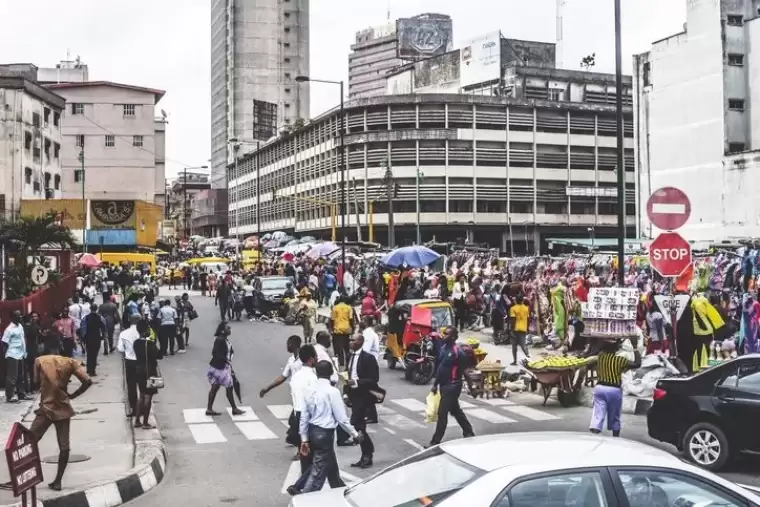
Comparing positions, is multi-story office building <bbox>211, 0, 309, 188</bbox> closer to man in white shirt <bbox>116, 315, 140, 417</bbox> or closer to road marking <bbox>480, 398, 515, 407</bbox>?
road marking <bbox>480, 398, 515, 407</bbox>

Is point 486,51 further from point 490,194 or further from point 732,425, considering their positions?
point 732,425

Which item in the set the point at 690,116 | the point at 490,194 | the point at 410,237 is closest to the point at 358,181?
the point at 410,237

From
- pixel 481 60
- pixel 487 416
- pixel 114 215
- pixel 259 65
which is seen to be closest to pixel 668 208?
pixel 487 416

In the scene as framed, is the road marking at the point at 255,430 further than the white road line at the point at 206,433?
Yes

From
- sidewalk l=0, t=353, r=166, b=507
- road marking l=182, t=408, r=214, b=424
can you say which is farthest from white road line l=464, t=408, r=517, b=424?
sidewalk l=0, t=353, r=166, b=507

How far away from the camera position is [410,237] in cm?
7719

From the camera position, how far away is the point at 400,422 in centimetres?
1489

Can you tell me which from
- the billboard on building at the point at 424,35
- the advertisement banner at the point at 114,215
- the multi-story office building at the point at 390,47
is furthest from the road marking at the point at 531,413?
the billboard on building at the point at 424,35

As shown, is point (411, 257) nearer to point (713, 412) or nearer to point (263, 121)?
point (713, 412)

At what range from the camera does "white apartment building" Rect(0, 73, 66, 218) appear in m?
54.3

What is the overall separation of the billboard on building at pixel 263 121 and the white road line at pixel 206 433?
117907 mm

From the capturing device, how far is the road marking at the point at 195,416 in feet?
50.1

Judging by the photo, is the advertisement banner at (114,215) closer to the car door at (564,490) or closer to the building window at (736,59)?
the building window at (736,59)

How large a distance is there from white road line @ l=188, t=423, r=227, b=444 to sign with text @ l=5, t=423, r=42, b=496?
5.64 m
